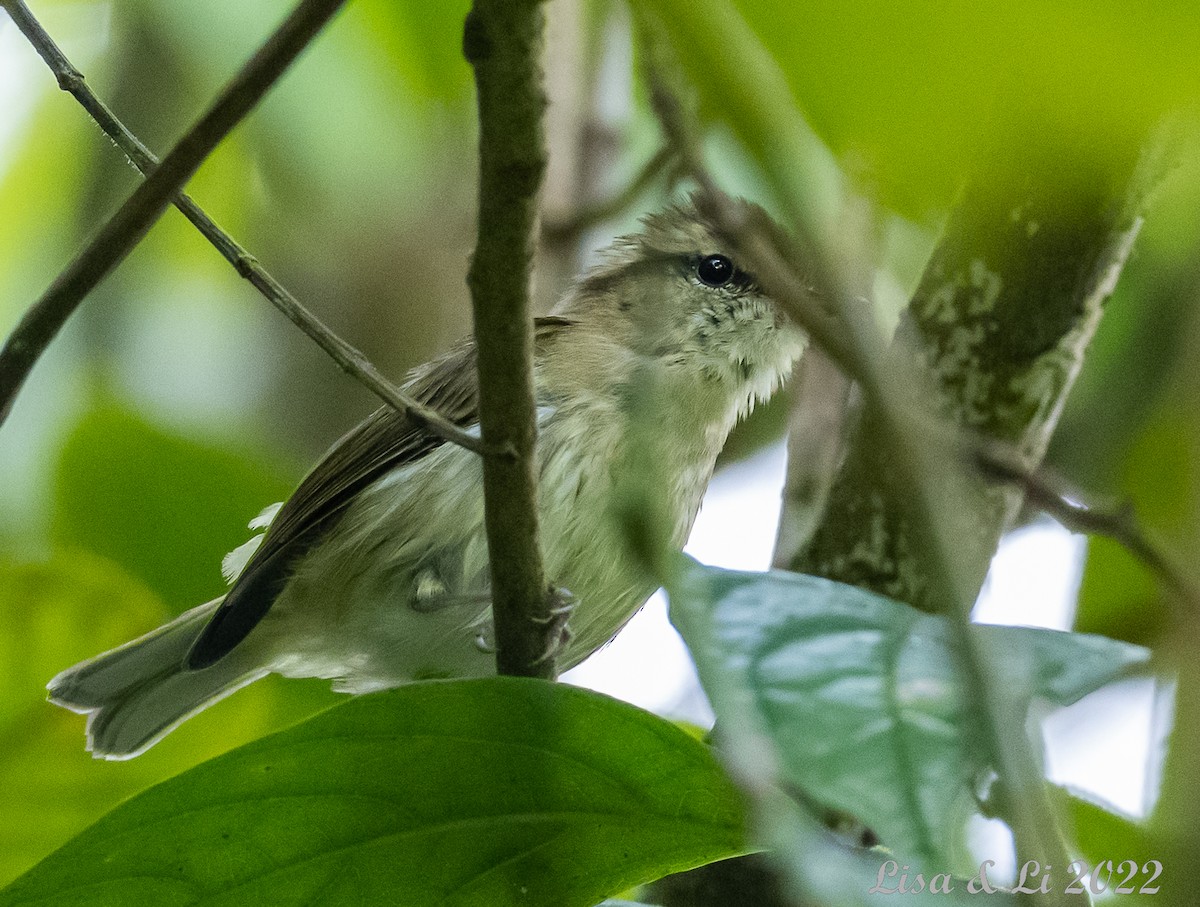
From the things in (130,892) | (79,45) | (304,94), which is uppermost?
(79,45)

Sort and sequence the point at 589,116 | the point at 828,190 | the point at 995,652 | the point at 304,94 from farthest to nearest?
the point at 589,116
the point at 304,94
the point at 828,190
the point at 995,652

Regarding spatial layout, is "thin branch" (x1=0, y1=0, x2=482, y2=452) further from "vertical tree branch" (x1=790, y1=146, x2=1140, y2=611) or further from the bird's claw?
"vertical tree branch" (x1=790, y1=146, x2=1140, y2=611)

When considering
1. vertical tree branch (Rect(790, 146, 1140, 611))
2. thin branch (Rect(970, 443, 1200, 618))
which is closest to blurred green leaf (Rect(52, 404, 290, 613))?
vertical tree branch (Rect(790, 146, 1140, 611))

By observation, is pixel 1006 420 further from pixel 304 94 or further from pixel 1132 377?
pixel 304 94

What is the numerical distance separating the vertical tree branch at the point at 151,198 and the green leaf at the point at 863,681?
0.61 meters

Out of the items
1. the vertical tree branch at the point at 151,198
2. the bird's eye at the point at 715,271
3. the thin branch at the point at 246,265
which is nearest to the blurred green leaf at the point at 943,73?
the vertical tree branch at the point at 151,198

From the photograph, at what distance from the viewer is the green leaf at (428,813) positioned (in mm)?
1714

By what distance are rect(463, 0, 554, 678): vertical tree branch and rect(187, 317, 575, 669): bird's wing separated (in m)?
0.94

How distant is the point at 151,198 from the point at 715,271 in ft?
6.28

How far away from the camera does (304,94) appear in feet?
10.7

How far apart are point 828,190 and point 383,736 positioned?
86 cm

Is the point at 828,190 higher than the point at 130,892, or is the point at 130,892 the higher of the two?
the point at 828,190

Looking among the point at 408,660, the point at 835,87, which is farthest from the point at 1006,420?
the point at 835,87

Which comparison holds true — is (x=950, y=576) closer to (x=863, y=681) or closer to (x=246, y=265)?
(x=863, y=681)
